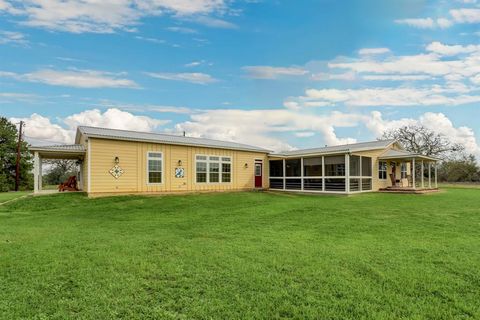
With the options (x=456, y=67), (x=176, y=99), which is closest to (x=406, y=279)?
(x=456, y=67)

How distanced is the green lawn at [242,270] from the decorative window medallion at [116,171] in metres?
6.43

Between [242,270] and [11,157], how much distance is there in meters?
38.8

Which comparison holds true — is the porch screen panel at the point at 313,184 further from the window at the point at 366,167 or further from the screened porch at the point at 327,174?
the window at the point at 366,167

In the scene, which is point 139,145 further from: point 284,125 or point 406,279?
point 406,279

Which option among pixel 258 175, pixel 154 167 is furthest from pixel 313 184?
pixel 154 167

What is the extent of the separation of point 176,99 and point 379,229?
15333 mm

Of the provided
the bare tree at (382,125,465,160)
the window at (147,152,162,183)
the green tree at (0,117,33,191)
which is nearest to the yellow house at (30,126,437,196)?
the window at (147,152,162,183)

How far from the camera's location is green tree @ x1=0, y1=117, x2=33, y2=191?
33438 mm

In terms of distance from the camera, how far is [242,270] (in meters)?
4.19

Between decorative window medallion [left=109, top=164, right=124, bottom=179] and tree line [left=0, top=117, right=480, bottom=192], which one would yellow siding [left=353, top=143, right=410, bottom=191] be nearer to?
decorative window medallion [left=109, top=164, right=124, bottom=179]

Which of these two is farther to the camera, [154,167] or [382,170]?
[382,170]

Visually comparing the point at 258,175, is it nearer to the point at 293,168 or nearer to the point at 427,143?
the point at 293,168

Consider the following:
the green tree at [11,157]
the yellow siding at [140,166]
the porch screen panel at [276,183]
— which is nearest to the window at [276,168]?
the porch screen panel at [276,183]

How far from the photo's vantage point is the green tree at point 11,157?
33438 mm
